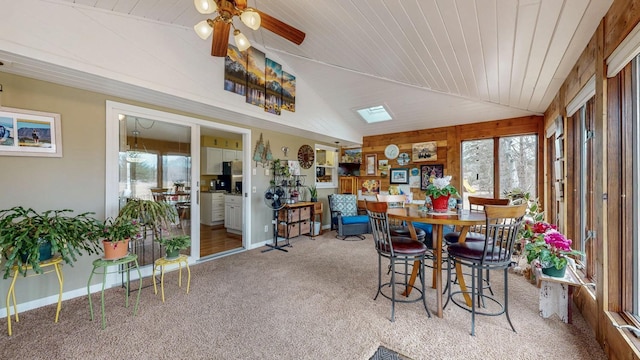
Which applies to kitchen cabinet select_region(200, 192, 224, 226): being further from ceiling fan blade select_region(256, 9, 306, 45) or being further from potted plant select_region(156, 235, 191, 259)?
ceiling fan blade select_region(256, 9, 306, 45)

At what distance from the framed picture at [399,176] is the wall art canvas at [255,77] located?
330 centimetres

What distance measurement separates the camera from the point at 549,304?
2.21m

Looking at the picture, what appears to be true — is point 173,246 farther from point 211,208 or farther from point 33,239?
point 211,208

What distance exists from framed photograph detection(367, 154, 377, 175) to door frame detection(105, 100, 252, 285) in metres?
3.02

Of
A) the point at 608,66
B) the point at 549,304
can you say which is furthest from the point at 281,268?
the point at 608,66

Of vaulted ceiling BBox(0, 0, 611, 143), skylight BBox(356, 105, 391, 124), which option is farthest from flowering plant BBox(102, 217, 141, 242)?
skylight BBox(356, 105, 391, 124)

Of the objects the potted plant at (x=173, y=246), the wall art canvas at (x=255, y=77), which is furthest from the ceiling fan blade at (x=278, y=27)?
the potted plant at (x=173, y=246)

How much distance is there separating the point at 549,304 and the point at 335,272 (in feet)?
6.90

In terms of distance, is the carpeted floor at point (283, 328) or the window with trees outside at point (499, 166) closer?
the carpeted floor at point (283, 328)

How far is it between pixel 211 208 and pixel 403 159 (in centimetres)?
450

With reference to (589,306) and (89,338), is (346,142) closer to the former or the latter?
(589,306)

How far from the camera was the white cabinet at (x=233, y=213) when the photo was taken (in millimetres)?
5250

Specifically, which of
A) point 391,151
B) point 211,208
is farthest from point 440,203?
point 211,208

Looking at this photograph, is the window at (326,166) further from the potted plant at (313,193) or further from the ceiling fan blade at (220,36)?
the ceiling fan blade at (220,36)
